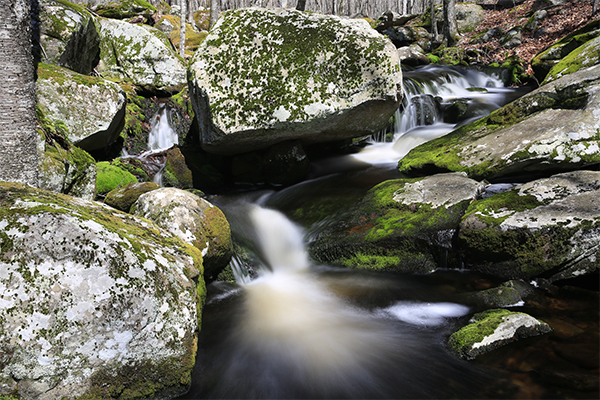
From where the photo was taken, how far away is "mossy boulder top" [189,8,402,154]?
22.5 feet

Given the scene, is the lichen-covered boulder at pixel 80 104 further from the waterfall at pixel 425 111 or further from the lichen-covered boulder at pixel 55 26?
the waterfall at pixel 425 111

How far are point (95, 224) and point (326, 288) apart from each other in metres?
3.09

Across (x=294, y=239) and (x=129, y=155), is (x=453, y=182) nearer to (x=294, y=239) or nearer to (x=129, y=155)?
(x=294, y=239)

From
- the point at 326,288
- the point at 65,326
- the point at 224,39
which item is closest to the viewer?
the point at 65,326

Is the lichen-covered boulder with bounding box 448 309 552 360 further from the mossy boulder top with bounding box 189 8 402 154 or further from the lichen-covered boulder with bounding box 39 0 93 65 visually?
the lichen-covered boulder with bounding box 39 0 93 65

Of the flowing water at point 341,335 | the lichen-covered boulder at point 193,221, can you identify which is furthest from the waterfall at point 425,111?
the lichen-covered boulder at point 193,221

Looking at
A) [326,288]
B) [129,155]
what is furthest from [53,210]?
[129,155]

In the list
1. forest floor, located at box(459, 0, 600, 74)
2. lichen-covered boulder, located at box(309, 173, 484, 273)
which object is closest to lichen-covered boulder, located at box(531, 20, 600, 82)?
forest floor, located at box(459, 0, 600, 74)

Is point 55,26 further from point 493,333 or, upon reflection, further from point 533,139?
point 493,333

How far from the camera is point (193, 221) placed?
457cm

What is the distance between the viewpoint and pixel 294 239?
6262 millimetres

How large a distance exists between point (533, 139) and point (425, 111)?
4.77m

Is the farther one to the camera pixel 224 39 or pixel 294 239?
pixel 224 39

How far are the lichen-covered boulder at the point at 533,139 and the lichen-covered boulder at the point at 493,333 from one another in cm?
302
